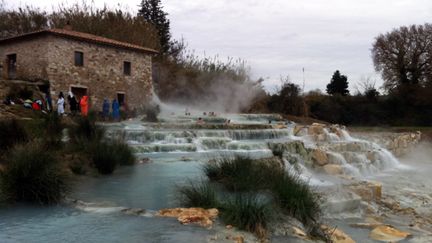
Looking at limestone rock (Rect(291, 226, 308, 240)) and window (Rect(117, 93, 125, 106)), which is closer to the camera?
limestone rock (Rect(291, 226, 308, 240))

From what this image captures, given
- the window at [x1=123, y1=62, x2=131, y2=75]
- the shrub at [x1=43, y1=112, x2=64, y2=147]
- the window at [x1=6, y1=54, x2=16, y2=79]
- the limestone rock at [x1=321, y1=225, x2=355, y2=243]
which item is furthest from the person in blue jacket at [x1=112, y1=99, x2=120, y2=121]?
the limestone rock at [x1=321, y1=225, x2=355, y2=243]

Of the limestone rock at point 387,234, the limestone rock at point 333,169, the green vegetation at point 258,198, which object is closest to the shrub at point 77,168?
the green vegetation at point 258,198

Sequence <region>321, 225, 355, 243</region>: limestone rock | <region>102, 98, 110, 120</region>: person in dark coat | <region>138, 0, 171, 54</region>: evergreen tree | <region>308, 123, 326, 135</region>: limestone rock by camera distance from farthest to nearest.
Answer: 1. <region>138, 0, 171, 54</region>: evergreen tree
2. <region>102, 98, 110, 120</region>: person in dark coat
3. <region>308, 123, 326, 135</region>: limestone rock
4. <region>321, 225, 355, 243</region>: limestone rock

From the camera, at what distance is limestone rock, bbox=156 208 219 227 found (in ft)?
20.2

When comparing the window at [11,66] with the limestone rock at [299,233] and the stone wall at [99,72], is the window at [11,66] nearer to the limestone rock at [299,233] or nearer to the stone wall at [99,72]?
the stone wall at [99,72]

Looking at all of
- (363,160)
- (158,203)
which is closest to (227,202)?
(158,203)

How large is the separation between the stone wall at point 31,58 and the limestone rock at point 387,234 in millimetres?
18375

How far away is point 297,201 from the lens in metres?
6.84

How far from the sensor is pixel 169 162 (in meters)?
12.2

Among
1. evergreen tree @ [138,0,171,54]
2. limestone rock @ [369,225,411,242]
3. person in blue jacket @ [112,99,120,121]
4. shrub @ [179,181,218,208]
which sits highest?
evergreen tree @ [138,0,171,54]

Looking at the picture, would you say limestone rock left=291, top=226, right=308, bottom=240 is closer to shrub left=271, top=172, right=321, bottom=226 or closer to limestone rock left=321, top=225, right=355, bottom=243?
shrub left=271, top=172, right=321, bottom=226

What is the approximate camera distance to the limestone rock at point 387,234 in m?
7.14

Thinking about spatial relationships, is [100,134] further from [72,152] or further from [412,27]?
[412,27]

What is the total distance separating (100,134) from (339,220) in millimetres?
7280
